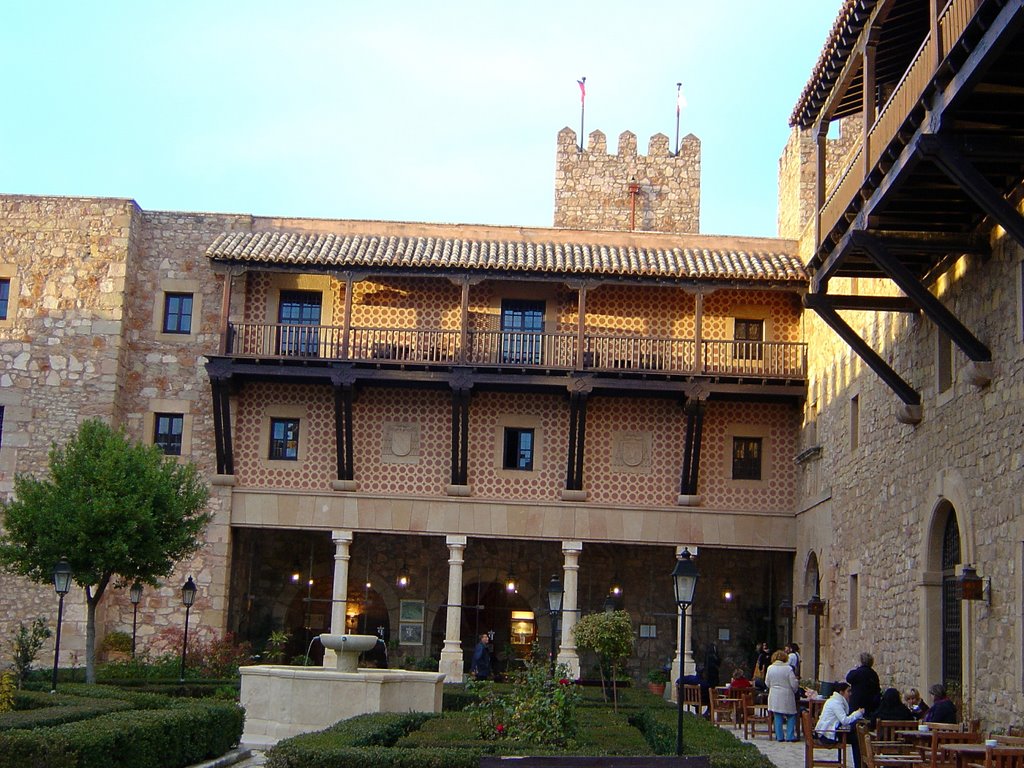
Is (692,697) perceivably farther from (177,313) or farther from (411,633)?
(177,313)

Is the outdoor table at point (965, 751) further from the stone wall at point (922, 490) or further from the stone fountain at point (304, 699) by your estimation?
the stone fountain at point (304, 699)

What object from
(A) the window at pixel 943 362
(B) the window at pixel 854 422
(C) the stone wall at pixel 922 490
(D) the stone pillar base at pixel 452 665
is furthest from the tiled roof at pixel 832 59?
(D) the stone pillar base at pixel 452 665

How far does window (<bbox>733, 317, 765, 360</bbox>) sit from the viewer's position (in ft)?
95.7

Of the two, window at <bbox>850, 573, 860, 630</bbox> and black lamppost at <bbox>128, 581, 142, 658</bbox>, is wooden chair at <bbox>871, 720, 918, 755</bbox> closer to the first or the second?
window at <bbox>850, 573, 860, 630</bbox>

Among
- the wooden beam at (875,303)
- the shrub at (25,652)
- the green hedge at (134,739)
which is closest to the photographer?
the green hedge at (134,739)

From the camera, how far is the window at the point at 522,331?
2853 cm

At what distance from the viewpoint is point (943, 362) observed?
18281 mm

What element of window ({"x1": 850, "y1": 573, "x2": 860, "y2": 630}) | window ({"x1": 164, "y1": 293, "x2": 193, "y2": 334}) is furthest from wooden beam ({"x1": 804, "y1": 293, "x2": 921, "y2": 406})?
window ({"x1": 164, "y1": 293, "x2": 193, "y2": 334})

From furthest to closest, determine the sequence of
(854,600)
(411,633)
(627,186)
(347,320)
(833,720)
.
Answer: (627,186)
(411,633)
(347,320)
(854,600)
(833,720)

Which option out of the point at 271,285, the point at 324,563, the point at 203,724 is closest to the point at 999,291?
the point at 203,724

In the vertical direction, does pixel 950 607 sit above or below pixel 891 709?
above

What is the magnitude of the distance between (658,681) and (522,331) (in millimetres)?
7504

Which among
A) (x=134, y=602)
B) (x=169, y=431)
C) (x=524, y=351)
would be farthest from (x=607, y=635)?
(x=169, y=431)

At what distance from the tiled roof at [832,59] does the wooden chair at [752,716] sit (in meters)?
8.40
